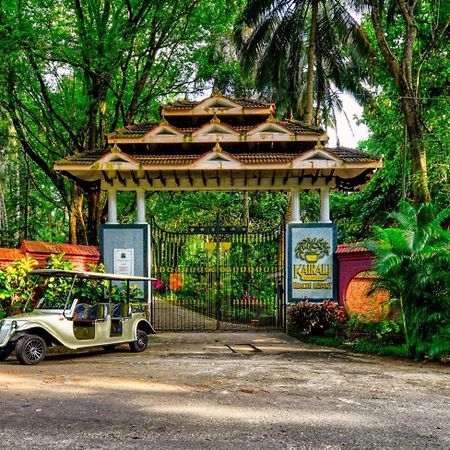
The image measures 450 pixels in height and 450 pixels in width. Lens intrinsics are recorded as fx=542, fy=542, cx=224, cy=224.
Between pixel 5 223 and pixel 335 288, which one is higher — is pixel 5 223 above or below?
above

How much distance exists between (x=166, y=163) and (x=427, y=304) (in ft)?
23.0

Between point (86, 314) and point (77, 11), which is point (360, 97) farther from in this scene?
point (86, 314)

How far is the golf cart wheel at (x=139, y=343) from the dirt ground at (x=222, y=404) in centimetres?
110

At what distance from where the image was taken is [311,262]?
14.0 m

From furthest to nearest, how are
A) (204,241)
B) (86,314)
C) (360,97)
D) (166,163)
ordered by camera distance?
(360,97)
(204,241)
(166,163)
(86,314)

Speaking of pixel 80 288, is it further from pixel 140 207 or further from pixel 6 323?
pixel 140 207

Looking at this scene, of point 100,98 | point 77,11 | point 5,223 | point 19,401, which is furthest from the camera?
point 5,223

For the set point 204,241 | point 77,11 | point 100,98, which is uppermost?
point 77,11

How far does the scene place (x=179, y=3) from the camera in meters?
16.7

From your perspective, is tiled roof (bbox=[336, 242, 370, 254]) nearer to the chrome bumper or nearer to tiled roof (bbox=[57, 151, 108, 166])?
tiled roof (bbox=[57, 151, 108, 166])

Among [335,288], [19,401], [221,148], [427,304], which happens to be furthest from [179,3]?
[19,401]

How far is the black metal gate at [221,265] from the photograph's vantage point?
Answer: 14.5 metres

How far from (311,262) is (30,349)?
7.48 m

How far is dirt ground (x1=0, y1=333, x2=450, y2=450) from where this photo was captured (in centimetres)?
489
